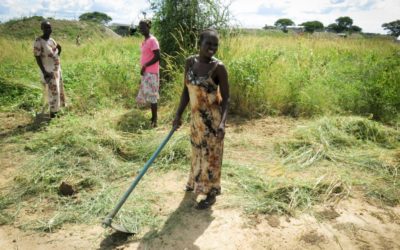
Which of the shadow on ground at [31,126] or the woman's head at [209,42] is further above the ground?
the woman's head at [209,42]

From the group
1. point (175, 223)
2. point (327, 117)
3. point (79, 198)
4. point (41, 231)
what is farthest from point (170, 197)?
point (327, 117)

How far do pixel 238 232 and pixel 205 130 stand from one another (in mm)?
825

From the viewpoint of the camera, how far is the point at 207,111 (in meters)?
2.52

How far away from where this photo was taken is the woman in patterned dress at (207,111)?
2404 millimetres

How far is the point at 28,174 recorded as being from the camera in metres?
3.24

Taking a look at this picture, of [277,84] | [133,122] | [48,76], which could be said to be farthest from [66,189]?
[277,84]

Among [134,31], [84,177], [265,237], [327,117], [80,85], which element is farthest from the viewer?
[134,31]

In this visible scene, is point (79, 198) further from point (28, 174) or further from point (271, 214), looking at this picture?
point (271, 214)

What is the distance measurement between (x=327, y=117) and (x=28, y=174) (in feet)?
12.7

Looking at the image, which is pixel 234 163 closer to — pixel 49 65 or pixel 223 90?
pixel 223 90

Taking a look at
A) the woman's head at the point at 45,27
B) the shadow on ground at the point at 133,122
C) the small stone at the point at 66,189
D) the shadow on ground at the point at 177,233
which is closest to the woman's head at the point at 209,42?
the shadow on ground at the point at 177,233

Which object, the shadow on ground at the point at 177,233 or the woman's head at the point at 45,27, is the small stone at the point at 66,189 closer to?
the shadow on ground at the point at 177,233

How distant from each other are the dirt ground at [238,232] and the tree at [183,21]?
3878 mm

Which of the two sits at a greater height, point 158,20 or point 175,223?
point 158,20
